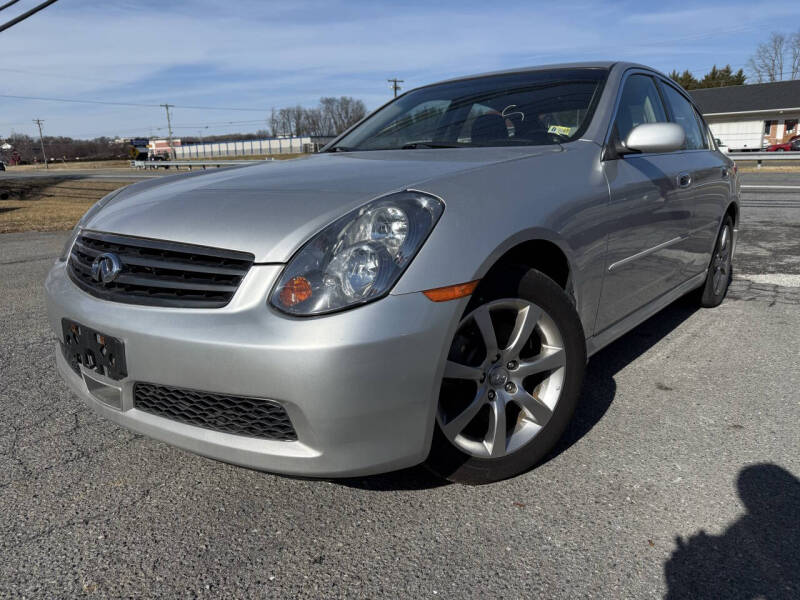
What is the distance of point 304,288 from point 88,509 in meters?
1.12

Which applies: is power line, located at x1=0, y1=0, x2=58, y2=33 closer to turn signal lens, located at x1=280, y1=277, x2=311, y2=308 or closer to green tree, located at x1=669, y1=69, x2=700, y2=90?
turn signal lens, located at x1=280, y1=277, x2=311, y2=308

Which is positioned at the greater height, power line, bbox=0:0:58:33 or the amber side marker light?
power line, bbox=0:0:58:33

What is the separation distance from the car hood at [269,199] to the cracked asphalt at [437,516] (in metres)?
0.88

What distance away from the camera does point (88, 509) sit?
2.13 m

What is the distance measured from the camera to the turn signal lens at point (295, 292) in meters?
1.77

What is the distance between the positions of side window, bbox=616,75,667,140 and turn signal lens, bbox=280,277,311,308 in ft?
6.13

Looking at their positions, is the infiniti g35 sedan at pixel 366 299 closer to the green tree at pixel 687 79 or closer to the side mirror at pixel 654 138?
the side mirror at pixel 654 138

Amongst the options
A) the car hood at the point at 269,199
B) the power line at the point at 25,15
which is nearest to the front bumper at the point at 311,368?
the car hood at the point at 269,199

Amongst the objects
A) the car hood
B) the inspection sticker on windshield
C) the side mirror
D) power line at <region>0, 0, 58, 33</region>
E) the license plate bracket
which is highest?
power line at <region>0, 0, 58, 33</region>

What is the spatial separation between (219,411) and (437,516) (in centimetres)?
77

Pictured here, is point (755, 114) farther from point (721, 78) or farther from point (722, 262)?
point (722, 262)

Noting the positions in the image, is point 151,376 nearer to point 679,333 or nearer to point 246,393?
point 246,393

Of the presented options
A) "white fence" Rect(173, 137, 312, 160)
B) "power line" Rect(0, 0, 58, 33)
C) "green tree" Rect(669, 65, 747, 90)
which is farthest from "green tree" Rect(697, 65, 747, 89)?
"power line" Rect(0, 0, 58, 33)

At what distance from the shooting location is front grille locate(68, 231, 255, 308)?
1.86 m
